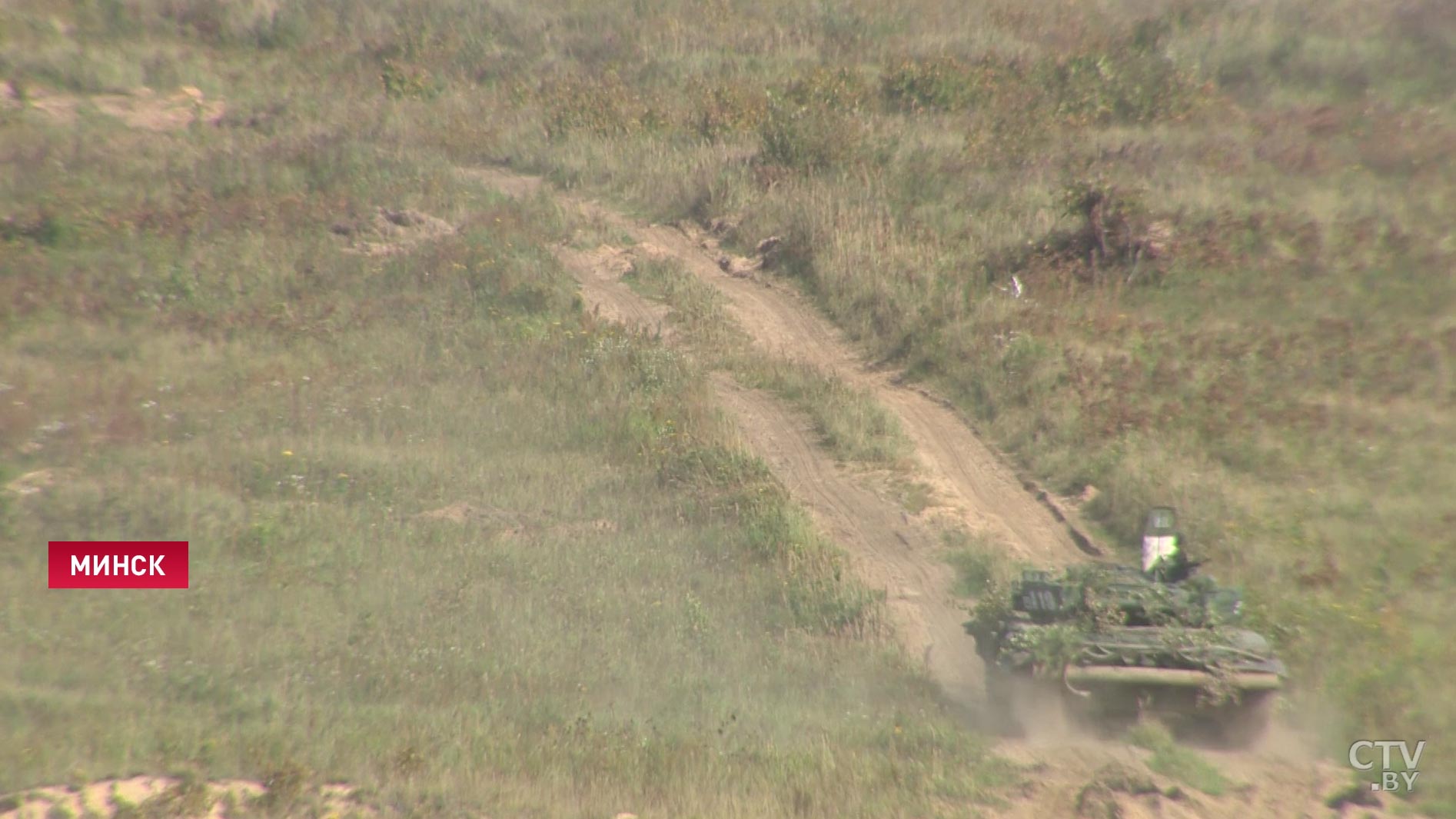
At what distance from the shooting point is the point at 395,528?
8.74 metres

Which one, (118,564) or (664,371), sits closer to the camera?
(118,564)

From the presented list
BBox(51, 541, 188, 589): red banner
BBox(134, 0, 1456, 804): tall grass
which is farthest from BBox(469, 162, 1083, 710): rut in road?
BBox(51, 541, 188, 589): red banner

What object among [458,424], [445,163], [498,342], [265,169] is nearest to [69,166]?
[265,169]

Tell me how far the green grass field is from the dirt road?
393 millimetres

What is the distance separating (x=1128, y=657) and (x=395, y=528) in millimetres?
5747

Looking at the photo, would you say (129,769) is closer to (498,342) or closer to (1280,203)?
(498,342)

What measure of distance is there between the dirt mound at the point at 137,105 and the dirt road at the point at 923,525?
8936mm

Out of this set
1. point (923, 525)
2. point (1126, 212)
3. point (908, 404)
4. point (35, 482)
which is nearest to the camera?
point (35, 482)

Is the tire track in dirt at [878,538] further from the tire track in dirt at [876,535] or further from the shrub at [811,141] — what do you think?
the shrub at [811,141]

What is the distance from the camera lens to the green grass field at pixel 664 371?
637cm

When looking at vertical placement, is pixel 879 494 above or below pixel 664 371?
below

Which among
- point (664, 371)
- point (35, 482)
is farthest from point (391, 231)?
point (35, 482)

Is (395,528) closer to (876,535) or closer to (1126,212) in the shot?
(876,535)

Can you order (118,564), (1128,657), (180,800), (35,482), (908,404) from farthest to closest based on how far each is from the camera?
(908,404) → (35,482) → (118,564) → (1128,657) → (180,800)
